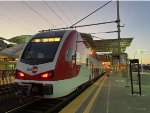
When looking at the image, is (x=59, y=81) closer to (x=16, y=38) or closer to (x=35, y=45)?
A: (x=35, y=45)

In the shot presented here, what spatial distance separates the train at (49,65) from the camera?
10.3 metres

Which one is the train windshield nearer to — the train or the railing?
the train

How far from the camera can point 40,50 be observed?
448 inches

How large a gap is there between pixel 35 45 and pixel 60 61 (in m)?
1.70

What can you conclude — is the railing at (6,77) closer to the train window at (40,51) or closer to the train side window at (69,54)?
the train window at (40,51)

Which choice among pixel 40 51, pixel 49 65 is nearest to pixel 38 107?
pixel 49 65

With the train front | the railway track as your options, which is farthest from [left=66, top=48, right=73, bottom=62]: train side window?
the railway track

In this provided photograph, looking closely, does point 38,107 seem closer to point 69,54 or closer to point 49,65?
point 49,65

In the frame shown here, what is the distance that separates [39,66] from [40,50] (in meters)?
1.10

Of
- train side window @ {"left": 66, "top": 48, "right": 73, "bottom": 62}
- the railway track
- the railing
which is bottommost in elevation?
the railway track

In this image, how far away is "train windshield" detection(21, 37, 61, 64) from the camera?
10820 mm

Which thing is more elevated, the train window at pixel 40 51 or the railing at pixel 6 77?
the train window at pixel 40 51

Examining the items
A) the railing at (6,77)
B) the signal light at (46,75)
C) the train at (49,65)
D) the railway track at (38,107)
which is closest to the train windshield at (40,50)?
the train at (49,65)

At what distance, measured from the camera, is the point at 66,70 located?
437 inches
